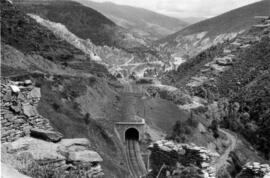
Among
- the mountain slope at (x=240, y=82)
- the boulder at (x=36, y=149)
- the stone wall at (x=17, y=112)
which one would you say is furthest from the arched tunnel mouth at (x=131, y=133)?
the boulder at (x=36, y=149)

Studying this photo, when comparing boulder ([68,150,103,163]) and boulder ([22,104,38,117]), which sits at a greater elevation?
boulder ([22,104,38,117])

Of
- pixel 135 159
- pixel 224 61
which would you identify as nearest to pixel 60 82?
pixel 135 159

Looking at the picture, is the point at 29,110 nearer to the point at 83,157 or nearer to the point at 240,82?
the point at 83,157

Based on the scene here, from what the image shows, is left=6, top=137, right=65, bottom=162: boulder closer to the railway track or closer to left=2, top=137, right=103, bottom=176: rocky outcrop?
left=2, top=137, right=103, bottom=176: rocky outcrop

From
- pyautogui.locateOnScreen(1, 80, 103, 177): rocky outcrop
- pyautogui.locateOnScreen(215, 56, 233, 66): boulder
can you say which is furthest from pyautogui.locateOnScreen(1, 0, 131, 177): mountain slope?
pyautogui.locateOnScreen(215, 56, 233, 66): boulder

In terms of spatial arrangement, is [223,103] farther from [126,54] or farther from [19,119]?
[126,54]

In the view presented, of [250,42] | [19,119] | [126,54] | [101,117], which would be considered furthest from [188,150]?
[126,54]

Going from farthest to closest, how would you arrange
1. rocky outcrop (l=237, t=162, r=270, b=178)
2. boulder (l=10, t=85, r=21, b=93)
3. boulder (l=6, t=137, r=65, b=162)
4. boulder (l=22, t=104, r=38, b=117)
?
rocky outcrop (l=237, t=162, r=270, b=178) < boulder (l=22, t=104, r=38, b=117) < boulder (l=10, t=85, r=21, b=93) < boulder (l=6, t=137, r=65, b=162)
